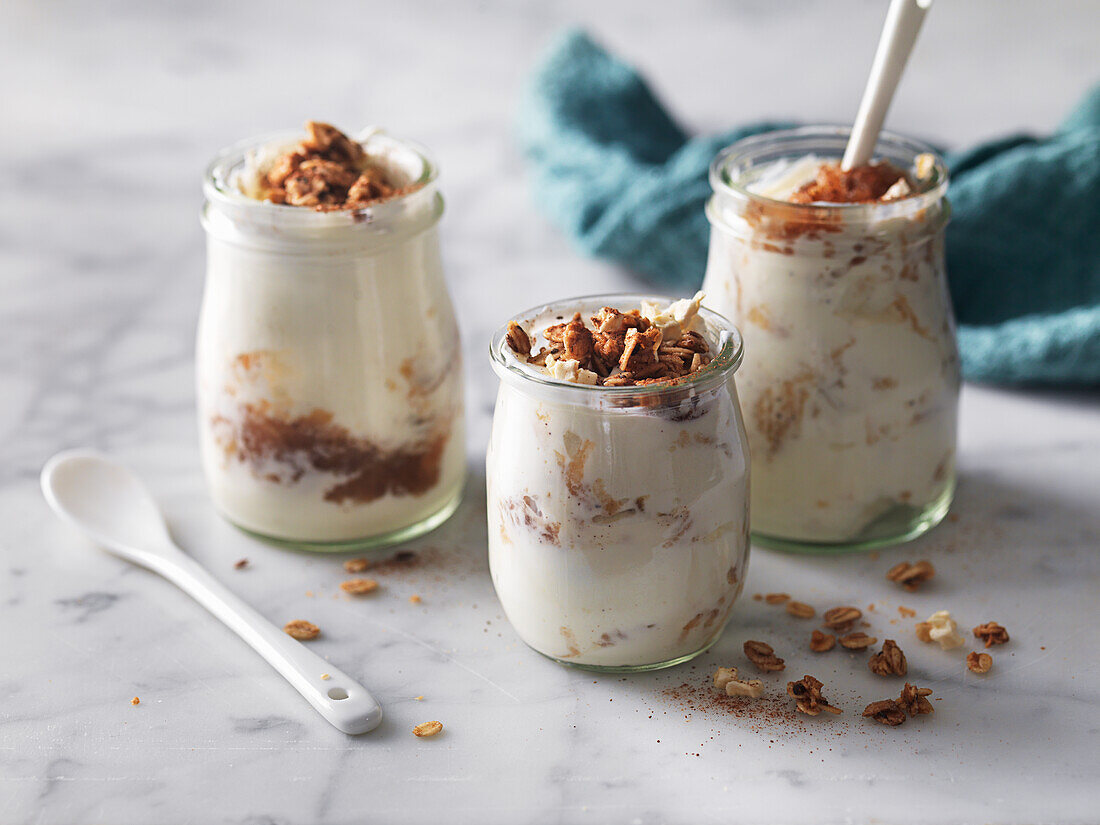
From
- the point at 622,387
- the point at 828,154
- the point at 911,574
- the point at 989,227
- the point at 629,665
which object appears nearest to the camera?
the point at 622,387

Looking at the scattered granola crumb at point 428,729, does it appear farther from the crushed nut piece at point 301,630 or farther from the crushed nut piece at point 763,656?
the crushed nut piece at point 763,656

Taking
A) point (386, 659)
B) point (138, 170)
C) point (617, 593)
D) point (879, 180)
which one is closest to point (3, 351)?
point (138, 170)

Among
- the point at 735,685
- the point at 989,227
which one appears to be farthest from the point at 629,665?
the point at 989,227

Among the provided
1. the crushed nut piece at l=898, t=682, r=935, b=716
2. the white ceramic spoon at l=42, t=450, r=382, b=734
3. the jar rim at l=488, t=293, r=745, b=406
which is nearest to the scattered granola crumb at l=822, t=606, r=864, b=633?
the crushed nut piece at l=898, t=682, r=935, b=716

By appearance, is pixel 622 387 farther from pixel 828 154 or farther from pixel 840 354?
pixel 828 154

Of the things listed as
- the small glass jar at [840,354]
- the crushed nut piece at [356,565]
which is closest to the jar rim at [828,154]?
the small glass jar at [840,354]
